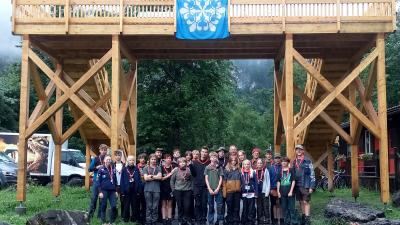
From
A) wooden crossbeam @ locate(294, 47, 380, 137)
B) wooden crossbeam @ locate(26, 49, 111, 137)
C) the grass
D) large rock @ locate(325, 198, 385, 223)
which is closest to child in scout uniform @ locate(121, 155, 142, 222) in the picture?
the grass

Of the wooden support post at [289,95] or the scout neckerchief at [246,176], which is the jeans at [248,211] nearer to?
the scout neckerchief at [246,176]

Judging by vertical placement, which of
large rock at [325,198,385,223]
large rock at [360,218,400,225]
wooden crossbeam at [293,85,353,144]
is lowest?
large rock at [360,218,400,225]

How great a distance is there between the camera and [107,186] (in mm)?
12578

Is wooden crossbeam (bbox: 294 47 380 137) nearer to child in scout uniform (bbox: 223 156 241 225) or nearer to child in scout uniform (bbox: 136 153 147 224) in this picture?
child in scout uniform (bbox: 223 156 241 225)

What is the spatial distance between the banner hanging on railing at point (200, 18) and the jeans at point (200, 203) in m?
4.52

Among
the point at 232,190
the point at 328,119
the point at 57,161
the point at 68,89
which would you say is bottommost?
the point at 232,190

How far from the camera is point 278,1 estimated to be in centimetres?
1512

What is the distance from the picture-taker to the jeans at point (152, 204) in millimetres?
12797

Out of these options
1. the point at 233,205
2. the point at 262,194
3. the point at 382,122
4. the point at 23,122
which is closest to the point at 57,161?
the point at 23,122

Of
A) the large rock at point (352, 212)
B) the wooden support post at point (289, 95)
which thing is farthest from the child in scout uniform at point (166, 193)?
the large rock at point (352, 212)

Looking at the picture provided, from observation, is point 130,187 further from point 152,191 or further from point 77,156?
point 77,156

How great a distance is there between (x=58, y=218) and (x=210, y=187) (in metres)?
3.40

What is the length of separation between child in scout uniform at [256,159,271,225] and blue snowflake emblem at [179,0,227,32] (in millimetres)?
4301

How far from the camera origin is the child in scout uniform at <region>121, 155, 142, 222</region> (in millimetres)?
12945
